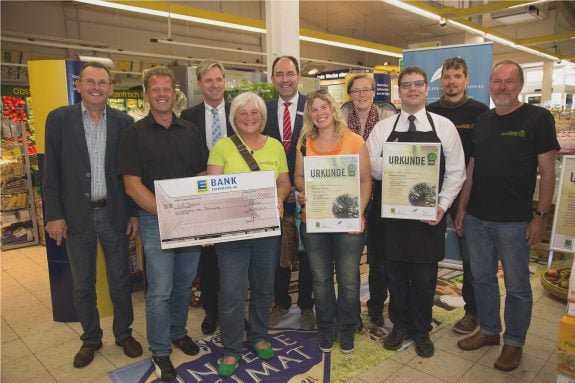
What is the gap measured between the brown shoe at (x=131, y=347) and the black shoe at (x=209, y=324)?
0.48 m

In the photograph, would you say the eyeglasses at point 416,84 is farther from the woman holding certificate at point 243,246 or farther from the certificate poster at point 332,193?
the woman holding certificate at point 243,246

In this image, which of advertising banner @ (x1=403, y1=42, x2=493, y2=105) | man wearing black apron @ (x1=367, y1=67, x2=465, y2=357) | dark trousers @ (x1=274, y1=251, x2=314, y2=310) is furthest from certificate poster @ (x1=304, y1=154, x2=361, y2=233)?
advertising banner @ (x1=403, y1=42, x2=493, y2=105)

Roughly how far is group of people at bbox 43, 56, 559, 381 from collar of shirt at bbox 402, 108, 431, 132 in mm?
12

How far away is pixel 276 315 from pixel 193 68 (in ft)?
8.39

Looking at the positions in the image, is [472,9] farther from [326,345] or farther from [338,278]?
[326,345]

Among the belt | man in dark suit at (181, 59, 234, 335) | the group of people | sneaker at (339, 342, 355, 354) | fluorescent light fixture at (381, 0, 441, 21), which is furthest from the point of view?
fluorescent light fixture at (381, 0, 441, 21)

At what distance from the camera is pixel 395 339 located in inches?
114

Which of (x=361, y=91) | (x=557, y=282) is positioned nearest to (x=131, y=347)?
(x=361, y=91)

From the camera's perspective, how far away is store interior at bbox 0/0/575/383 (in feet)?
9.43

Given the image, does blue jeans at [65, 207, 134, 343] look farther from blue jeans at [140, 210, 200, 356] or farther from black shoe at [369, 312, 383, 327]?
black shoe at [369, 312, 383, 327]

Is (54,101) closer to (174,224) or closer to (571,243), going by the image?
(174,224)

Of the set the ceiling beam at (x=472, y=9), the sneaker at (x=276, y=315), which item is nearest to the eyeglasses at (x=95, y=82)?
the sneaker at (x=276, y=315)

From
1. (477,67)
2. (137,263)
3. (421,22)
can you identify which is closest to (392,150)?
(477,67)

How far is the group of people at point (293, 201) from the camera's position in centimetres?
248
